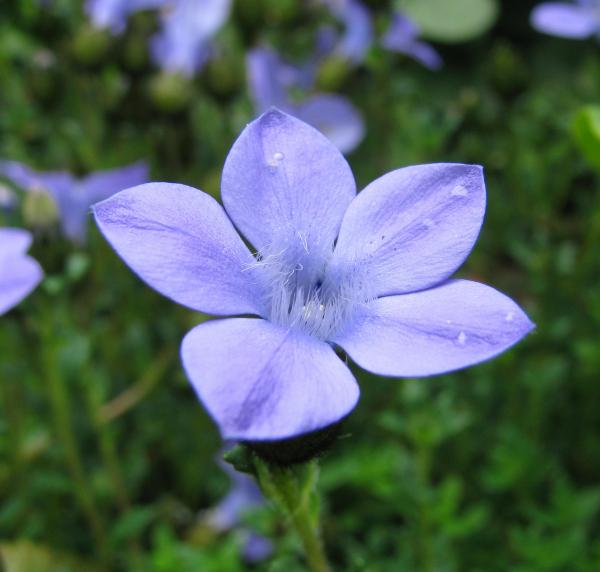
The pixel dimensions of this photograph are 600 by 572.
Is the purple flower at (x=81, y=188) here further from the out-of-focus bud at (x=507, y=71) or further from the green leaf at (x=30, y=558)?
the out-of-focus bud at (x=507, y=71)

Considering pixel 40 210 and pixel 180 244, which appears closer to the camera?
pixel 180 244

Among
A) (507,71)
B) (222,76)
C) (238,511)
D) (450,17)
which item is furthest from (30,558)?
(450,17)

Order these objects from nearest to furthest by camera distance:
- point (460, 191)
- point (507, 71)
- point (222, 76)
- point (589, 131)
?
point (460, 191), point (589, 131), point (222, 76), point (507, 71)

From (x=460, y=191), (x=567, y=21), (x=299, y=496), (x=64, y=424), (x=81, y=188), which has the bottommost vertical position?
→ (x=64, y=424)

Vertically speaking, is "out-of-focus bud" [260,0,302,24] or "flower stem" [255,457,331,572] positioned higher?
"out-of-focus bud" [260,0,302,24]

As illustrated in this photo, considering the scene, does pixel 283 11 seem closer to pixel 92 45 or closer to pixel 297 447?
pixel 92 45

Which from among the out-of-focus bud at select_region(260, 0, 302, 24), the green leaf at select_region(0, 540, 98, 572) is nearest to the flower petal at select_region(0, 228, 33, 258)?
the green leaf at select_region(0, 540, 98, 572)

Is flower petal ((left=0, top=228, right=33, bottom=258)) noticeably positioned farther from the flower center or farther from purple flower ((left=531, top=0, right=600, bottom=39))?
purple flower ((left=531, top=0, right=600, bottom=39))

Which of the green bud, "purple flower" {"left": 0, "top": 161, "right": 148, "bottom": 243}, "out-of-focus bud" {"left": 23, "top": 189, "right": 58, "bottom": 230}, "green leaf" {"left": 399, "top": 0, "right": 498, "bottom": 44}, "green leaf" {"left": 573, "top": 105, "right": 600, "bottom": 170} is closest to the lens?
the green bud
